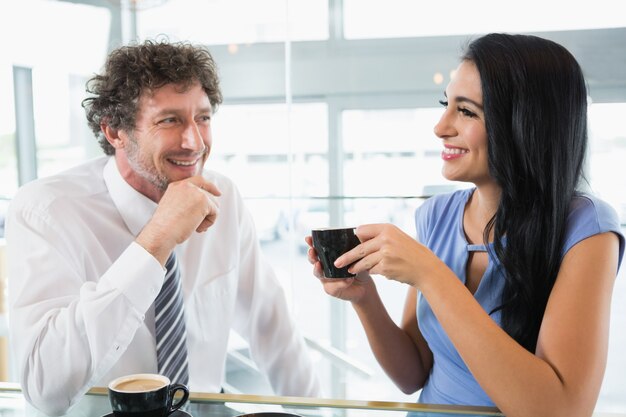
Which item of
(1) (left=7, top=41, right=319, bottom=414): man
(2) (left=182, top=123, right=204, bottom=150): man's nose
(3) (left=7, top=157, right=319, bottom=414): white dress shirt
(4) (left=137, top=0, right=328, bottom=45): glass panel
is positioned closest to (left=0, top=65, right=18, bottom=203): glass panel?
(4) (left=137, top=0, right=328, bottom=45): glass panel

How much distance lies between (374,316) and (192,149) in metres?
0.65

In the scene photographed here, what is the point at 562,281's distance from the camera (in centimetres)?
123

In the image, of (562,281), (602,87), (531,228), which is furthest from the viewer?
(602,87)

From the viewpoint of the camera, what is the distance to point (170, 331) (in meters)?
1.58

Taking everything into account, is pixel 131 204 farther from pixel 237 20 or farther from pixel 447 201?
pixel 237 20

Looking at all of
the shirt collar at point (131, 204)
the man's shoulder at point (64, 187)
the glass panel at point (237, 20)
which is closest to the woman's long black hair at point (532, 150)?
the shirt collar at point (131, 204)

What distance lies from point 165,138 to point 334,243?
649mm

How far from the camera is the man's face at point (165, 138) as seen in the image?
1.67 meters

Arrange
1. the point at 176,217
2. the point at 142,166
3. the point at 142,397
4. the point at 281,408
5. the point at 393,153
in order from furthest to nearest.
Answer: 1. the point at 393,153
2. the point at 142,166
3. the point at 176,217
4. the point at 281,408
5. the point at 142,397

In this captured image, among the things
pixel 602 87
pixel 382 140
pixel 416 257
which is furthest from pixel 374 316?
pixel 602 87

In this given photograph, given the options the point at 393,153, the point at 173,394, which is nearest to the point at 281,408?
the point at 173,394

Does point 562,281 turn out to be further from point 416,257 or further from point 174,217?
point 174,217

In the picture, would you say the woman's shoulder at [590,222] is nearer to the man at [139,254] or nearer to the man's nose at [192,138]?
the man at [139,254]

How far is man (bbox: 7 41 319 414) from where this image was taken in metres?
1.33
